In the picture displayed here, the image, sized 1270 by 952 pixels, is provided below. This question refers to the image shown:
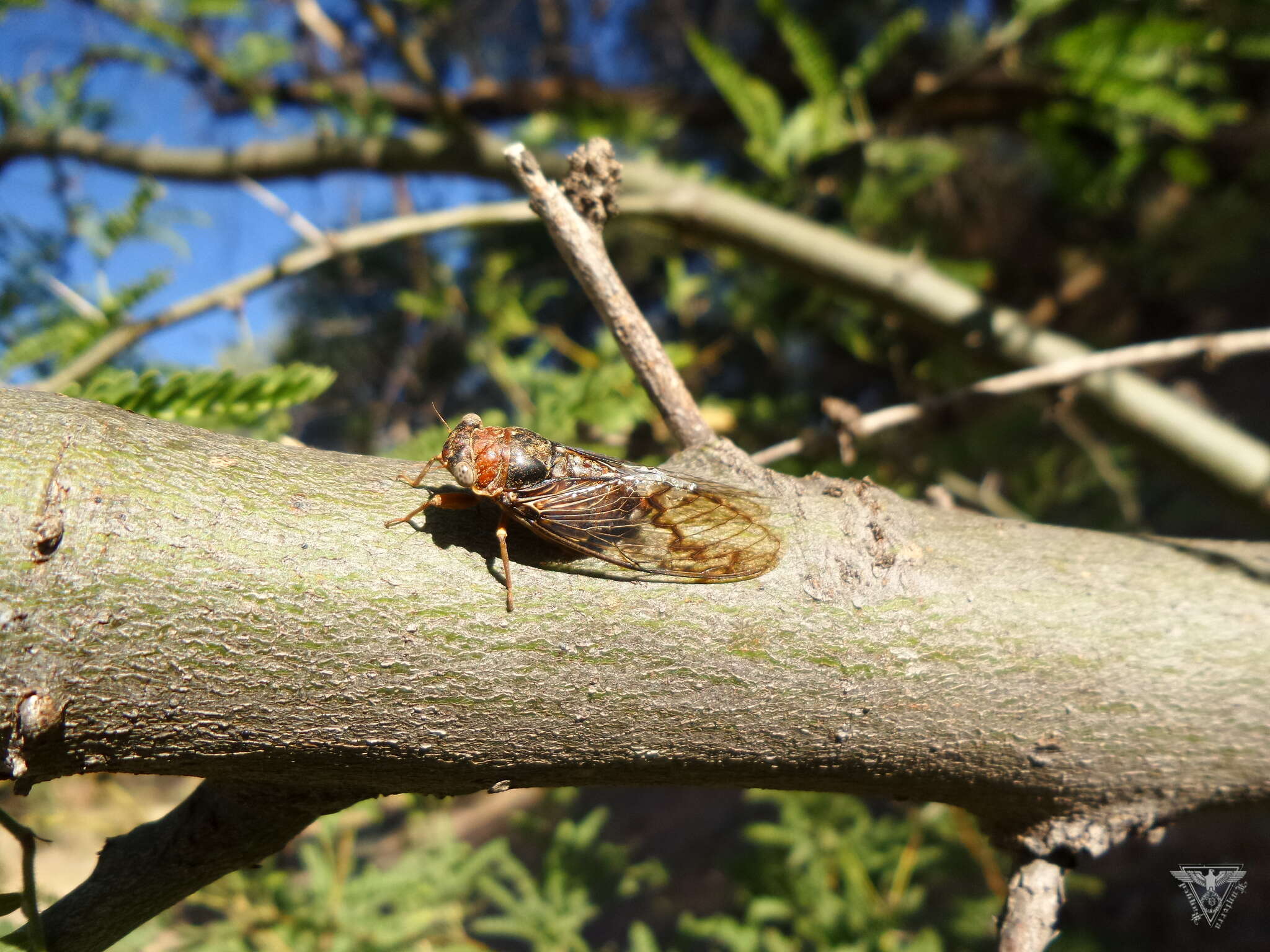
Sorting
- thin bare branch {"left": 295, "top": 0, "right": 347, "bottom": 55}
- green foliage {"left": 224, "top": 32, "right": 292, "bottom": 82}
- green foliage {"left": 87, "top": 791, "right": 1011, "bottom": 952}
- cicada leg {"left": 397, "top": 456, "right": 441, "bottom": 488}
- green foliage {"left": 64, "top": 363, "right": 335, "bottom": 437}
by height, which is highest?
thin bare branch {"left": 295, "top": 0, "right": 347, "bottom": 55}

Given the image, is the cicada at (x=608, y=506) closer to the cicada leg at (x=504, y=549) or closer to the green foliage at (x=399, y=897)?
the cicada leg at (x=504, y=549)

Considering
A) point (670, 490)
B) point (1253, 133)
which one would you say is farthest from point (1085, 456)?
point (670, 490)

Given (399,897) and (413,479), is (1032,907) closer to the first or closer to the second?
(413,479)

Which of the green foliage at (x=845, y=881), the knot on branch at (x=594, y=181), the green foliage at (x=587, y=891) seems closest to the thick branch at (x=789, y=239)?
the knot on branch at (x=594, y=181)

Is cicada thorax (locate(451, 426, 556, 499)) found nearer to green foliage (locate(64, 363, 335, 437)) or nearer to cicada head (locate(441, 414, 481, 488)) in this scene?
cicada head (locate(441, 414, 481, 488))

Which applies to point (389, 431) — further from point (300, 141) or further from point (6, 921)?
point (6, 921)

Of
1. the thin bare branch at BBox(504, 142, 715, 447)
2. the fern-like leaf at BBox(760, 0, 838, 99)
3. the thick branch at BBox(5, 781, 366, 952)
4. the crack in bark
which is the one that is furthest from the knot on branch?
the fern-like leaf at BBox(760, 0, 838, 99)
